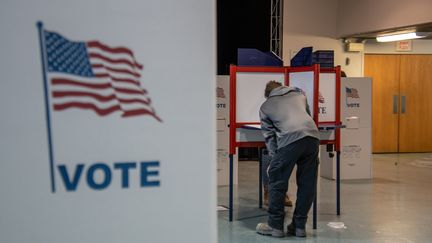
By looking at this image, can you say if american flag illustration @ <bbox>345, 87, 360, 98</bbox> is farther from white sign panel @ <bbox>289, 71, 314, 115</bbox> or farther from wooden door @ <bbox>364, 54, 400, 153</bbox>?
wooden door @ <bbox>364, 54, 400, 153</bbox>

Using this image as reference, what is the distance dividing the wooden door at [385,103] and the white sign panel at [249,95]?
19.5 ft

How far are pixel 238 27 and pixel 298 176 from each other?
199 inches

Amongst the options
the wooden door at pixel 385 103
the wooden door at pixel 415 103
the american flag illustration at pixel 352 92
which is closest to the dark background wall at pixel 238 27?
the american flag illustration at pixel 352 92

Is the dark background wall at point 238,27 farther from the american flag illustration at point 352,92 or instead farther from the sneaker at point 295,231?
the sneaker at point 295,231

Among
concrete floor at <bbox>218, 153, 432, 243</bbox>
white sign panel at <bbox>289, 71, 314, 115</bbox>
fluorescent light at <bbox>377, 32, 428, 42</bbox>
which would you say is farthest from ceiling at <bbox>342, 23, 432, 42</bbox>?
white sign panel at <bbox>289, 71, 314, 115</bbox>

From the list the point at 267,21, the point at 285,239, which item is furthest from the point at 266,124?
the point at 267,21

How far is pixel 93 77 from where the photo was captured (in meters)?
1.39

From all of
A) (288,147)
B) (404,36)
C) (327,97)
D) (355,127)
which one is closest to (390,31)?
(404,36)

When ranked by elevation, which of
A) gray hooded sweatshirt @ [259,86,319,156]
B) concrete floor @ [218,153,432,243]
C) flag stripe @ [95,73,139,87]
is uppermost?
flag stripe @ [95,73,139,87]

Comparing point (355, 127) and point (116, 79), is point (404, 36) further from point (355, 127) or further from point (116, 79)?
point (116, 79)

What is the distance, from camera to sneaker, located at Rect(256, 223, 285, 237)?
4398 millimetres

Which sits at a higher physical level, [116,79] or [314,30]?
[314,30]

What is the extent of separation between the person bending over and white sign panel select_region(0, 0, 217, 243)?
2.73m

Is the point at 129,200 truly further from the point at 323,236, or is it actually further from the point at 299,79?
the point at 299,79
